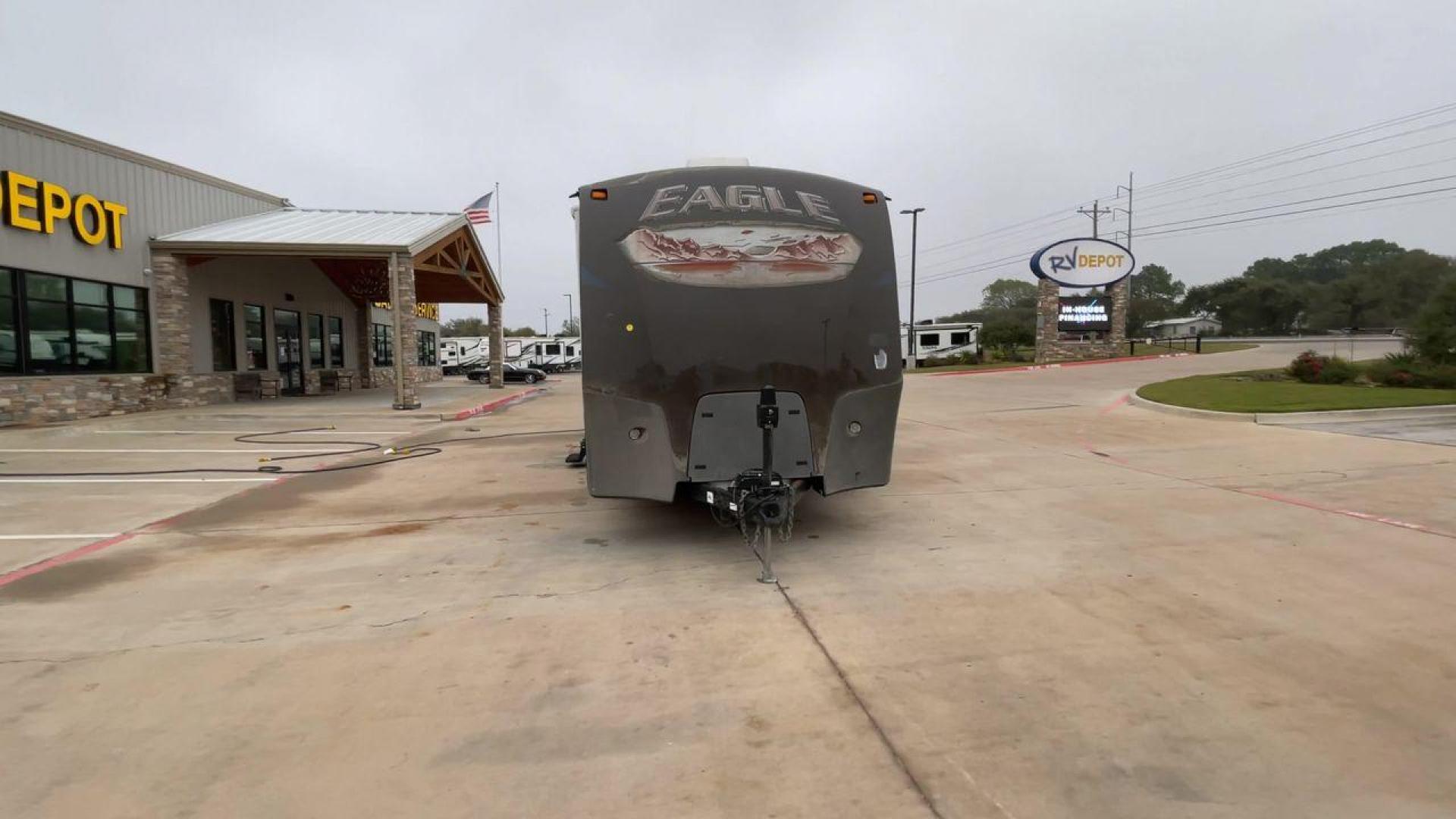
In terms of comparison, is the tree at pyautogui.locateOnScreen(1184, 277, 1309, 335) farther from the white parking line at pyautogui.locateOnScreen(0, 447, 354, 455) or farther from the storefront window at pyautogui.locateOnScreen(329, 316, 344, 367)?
the white parking line at pyautogui.locateOnScreen(0, 447, 354, 455)

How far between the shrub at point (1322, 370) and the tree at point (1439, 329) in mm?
1574

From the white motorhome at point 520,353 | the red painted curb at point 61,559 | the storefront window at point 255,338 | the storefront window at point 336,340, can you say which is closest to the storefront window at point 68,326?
the storefront window at point 255,338

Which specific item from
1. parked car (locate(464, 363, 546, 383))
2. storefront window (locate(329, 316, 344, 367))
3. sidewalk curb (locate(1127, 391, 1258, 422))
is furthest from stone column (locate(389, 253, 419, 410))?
sidewalk curb (locate(1127, 391, 1258, 422))

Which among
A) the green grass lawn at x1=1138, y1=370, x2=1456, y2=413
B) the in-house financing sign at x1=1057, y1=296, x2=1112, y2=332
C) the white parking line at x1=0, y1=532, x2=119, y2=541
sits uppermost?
the in-house financing sign at x1=1057, y1=296, x2=1112, y2=332

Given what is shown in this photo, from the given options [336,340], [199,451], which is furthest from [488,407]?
[336,340]

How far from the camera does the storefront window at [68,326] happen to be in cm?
1552

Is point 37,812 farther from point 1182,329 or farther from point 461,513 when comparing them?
point 1182,329

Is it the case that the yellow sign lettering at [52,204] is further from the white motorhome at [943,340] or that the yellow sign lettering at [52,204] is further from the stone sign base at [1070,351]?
the white motorhome at [943,340]

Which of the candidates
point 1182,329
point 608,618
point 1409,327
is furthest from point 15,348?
point 1182,329

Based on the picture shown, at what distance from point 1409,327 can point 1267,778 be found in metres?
26.9

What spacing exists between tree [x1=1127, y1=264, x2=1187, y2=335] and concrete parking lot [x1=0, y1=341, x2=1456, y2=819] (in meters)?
84.0

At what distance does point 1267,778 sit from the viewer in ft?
9.66

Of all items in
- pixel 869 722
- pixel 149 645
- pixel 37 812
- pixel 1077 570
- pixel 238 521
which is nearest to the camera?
pixel 37 812

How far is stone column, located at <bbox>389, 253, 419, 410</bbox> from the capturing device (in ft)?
65.7
